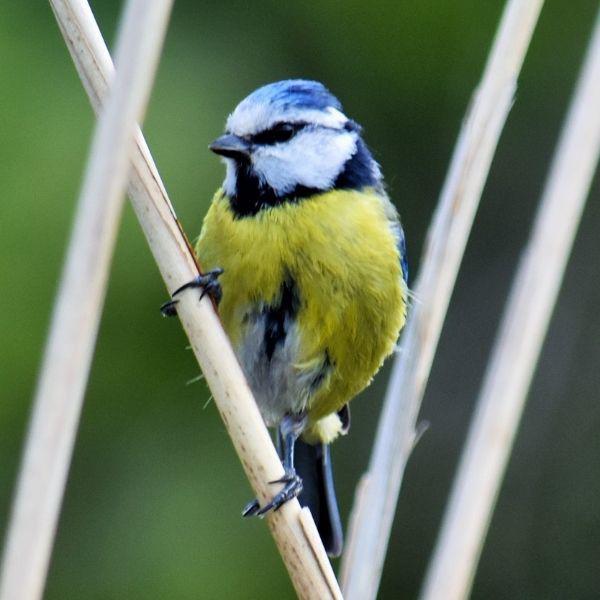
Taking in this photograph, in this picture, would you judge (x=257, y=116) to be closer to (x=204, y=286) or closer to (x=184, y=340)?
(x=204, y=286)

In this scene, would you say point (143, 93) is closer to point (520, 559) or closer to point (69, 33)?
point (69, 33)

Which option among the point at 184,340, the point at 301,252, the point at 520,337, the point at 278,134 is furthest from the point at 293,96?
the point at 184,340

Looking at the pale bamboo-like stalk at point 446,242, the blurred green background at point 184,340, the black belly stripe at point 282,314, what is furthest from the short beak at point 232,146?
the blurred green background at point 184,340

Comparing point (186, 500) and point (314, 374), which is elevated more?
point (314, 374)

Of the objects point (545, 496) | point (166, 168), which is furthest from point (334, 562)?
point (166, 168)

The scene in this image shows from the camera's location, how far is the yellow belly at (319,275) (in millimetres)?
1856

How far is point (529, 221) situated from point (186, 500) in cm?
135

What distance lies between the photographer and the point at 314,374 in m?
2.00

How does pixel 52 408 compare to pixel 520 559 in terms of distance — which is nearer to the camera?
pixel 52 408

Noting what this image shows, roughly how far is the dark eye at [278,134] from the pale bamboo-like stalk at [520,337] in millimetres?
866

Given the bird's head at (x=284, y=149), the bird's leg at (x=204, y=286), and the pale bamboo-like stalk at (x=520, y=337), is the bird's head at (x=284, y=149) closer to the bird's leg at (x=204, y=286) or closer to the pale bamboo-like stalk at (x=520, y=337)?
the bird's leg at (x=204, y=286)

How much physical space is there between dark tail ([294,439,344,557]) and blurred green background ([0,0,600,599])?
0.83 metres

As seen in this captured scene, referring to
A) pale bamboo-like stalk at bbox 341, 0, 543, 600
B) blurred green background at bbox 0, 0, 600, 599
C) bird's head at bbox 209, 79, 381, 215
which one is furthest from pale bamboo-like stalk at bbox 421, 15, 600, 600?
blurred green background at bbox 0, 0, 600, 599

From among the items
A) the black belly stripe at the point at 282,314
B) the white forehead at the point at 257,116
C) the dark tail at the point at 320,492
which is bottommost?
the dark tail at the point at 320,492
